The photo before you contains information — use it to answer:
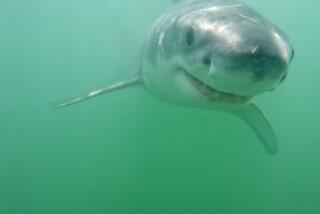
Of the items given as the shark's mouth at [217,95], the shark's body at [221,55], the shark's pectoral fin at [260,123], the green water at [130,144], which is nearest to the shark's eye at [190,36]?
the shark's body at [221,55]

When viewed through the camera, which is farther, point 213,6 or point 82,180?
point 82,180

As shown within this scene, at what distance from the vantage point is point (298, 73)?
881 inches

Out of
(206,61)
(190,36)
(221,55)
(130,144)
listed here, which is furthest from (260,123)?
(130,144)

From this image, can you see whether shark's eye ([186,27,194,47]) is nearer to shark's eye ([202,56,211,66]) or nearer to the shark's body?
the shark's body

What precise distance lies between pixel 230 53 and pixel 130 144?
1556 centimetres

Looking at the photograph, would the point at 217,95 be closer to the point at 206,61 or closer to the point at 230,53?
the point at 206,61

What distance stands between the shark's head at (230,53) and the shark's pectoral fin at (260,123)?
2422 millimetres

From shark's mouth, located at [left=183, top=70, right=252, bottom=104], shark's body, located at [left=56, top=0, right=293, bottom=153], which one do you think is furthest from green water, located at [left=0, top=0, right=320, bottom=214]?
shark's mouth, located at [left=183, top=70, right=252, bottom=104]

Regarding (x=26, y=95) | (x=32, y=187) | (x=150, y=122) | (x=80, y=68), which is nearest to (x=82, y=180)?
(x=32, y=187)

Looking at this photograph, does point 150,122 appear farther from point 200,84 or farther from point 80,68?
point 80,68

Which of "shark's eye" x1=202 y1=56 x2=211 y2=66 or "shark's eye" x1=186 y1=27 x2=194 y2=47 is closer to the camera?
"shark's eye" x1=202 y1=56 x2=211 y2=66

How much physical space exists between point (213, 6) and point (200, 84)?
93 centimetres

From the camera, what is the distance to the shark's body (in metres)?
2.38

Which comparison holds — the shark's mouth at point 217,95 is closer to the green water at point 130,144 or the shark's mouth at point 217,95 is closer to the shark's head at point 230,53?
the shark's head at point 230,53
